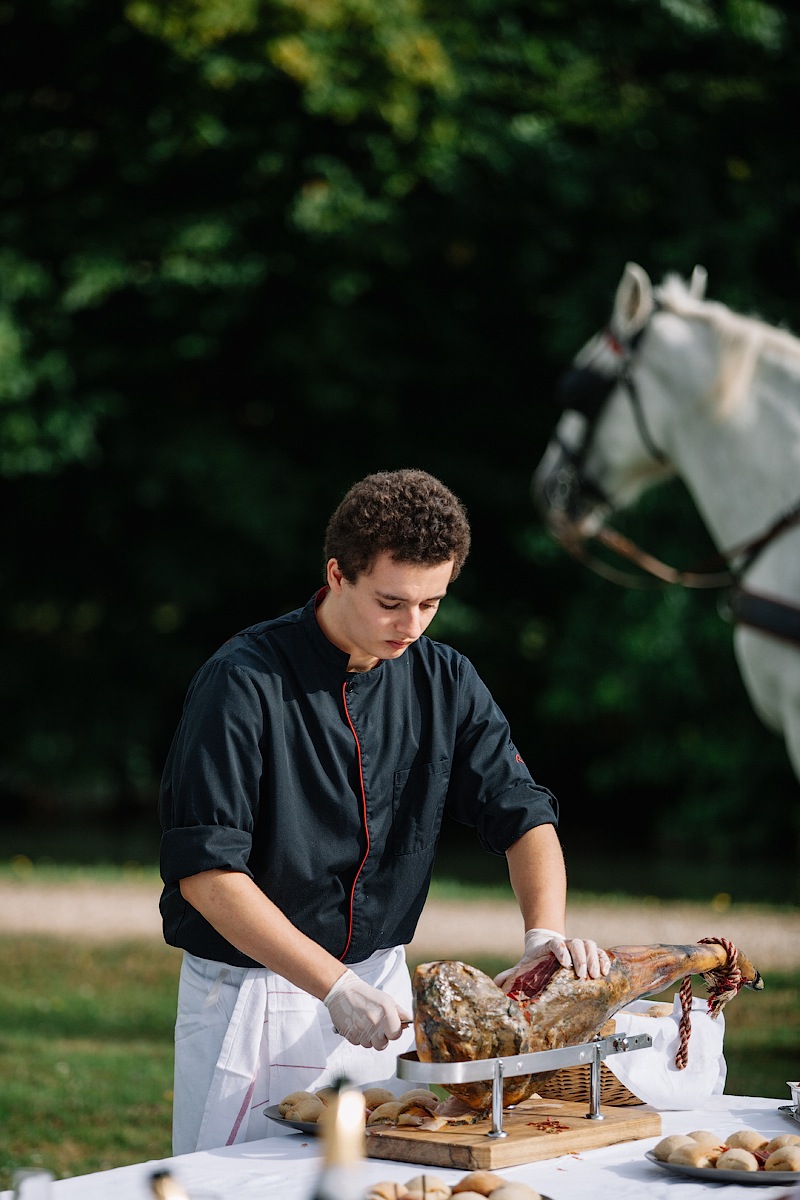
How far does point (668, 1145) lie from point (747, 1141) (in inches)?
4.3

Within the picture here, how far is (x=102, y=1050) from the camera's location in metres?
6.39

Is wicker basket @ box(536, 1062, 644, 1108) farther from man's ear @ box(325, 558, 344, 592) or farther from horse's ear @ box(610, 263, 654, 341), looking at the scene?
horse's ear @ box(610, 263, 654, 341)

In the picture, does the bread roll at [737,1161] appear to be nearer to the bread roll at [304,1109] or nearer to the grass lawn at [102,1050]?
the bread roll at [304,1109]

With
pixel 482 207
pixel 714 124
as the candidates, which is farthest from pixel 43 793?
pixel 714 124

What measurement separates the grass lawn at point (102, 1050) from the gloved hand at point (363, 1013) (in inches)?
110

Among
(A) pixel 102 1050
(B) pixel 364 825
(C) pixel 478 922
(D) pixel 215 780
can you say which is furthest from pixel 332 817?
(C) pixel 478 922

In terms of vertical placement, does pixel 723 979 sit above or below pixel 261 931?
below

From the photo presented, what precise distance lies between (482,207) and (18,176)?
4.20 meters

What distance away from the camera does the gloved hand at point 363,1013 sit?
2201 mm

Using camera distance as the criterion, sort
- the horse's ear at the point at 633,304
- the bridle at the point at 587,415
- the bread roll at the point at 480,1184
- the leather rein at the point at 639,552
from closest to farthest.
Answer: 1. the bread roll at the point at 480,1184
2. the leather rein at the point at 639,552
3. the horse's ear at the point at 633,304
4. the bridle at the point at 587,415

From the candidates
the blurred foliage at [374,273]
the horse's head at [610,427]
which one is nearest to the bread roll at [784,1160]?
the horse's head at [610,427]

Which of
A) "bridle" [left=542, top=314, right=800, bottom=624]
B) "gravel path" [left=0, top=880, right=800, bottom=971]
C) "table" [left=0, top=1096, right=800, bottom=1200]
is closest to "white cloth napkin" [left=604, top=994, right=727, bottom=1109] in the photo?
"table" [left=0, top=1096, right=800, bottom=1200]

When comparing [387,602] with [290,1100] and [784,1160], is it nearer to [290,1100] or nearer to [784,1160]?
[290,1100]

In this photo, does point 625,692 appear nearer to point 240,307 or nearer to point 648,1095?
point 240,307
